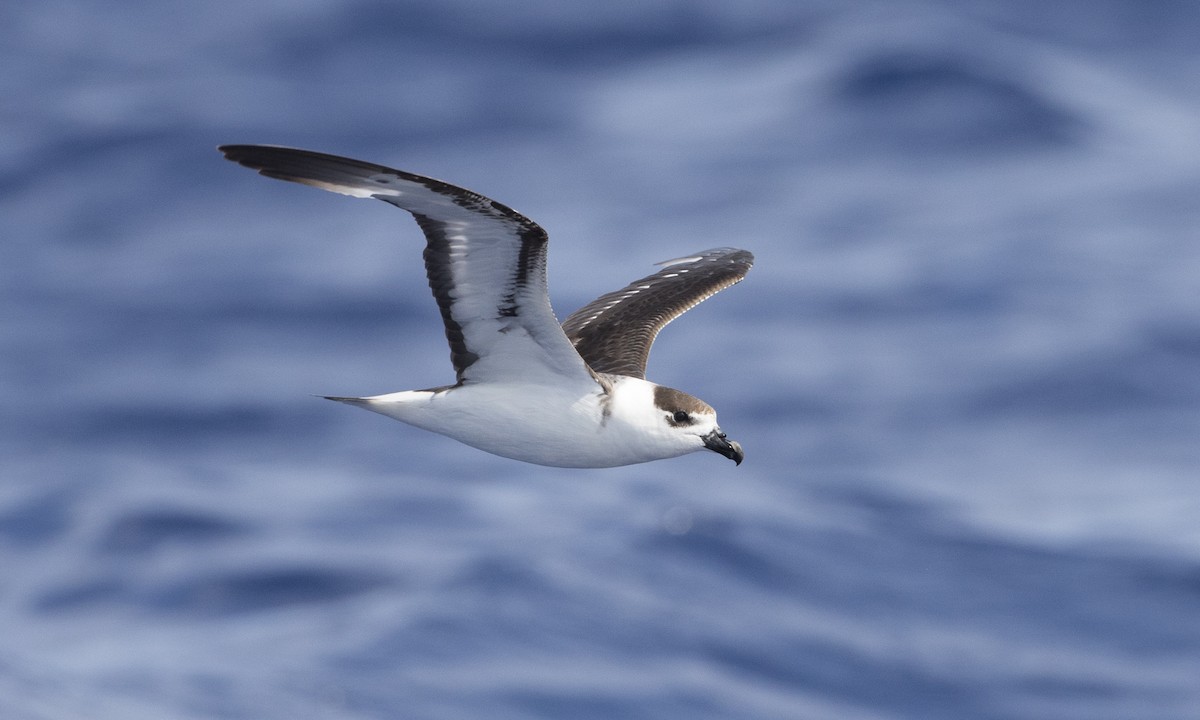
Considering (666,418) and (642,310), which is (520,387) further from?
(642,310)

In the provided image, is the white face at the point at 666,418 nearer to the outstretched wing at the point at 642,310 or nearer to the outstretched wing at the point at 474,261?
the outstretched wing at the point at 474,261

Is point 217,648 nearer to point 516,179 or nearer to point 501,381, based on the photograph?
point 516,179

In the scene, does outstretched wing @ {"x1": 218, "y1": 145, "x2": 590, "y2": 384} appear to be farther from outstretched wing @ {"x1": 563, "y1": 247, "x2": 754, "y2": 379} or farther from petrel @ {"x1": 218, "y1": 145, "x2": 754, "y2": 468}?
outstretched wing @ {"x1": 563, "y1": 247, "x2": 754, "y2": 379}

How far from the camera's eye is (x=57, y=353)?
27.5 metres

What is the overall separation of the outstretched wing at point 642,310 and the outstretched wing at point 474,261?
5.09ft

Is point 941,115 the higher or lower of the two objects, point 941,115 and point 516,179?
the higher

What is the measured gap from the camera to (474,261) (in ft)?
35.6

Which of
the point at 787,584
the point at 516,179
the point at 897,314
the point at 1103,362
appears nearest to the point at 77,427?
the point at 516,179

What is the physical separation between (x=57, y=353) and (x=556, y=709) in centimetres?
1113

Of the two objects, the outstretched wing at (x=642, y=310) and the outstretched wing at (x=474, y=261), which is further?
the outstretched wing at (x=642, y=310)

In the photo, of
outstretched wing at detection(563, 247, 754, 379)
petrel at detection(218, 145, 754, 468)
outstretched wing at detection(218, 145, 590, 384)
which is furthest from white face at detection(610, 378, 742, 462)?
outstretched wing at detection(563, 247, 754, 379)

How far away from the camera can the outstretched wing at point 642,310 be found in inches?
529

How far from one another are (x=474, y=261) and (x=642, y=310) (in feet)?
12.1

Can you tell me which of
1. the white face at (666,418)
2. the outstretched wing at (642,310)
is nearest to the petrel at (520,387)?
the white face at (666,418)
